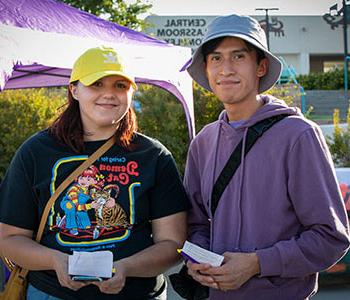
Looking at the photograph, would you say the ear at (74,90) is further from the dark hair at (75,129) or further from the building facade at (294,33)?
the building facade at (294,33)

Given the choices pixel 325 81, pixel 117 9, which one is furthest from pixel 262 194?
pixel 325 81

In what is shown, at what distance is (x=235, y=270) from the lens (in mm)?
2232

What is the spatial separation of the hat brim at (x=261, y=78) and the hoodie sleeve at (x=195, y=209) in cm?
34

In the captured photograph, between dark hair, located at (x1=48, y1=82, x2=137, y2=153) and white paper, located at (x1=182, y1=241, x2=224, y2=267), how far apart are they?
22.8 inches

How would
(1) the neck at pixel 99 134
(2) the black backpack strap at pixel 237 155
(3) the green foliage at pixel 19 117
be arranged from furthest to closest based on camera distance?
1. (3) the green foliage at pixel 19 117
2. (1) the neck at pixel 99 134
3. (2) the black backpack strap at pixel 237 155

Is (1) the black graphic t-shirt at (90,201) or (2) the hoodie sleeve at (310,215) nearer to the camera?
(2) the hoodie sleeve at (310,215)

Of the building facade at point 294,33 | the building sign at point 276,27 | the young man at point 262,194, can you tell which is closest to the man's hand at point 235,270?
the young man at point 262,194

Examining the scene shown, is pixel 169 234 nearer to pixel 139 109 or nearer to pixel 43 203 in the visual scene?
pixel 43 203

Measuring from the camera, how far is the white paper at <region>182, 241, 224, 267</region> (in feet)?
7.32

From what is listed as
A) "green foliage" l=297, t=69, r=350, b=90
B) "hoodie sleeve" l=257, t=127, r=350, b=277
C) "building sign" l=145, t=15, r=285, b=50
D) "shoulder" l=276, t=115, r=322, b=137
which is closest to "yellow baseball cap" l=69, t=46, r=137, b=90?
"shoulder" l=276, t=115, r=322, b=137

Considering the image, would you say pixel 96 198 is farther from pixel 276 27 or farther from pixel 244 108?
pixel 276 27

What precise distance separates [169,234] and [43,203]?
22.9 inches

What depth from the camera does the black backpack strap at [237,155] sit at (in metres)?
2.39

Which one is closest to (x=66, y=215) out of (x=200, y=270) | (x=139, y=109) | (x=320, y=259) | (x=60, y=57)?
(x=200, y=270)
